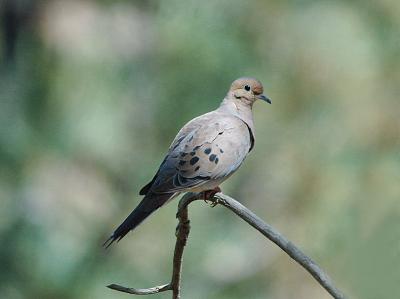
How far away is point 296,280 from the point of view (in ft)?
→ 19.0

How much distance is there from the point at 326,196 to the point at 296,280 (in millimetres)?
592

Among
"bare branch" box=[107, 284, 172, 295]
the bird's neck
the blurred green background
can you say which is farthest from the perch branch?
the blurred green background

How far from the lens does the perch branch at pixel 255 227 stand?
4.98 feet

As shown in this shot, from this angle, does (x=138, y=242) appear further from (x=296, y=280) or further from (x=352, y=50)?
(x=352, y=50)

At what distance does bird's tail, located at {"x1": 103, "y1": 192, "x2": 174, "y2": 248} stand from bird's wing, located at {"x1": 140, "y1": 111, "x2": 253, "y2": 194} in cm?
2

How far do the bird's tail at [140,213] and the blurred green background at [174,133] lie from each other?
11.8 feet

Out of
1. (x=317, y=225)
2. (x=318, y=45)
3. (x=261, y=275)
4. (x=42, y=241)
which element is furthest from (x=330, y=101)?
(x=42, y=241)

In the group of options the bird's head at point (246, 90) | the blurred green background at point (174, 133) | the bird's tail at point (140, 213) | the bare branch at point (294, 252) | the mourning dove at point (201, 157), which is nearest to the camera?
the bare branch at point (294, 252)

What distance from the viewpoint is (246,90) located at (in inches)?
82.1

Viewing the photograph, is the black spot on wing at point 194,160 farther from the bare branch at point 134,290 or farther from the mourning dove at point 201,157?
the bare branch at point 134,290

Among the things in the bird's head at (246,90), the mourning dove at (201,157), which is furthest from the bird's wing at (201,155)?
the bird's head at (246,90)

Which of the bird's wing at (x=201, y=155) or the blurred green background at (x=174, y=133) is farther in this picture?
the blurred green background at (x=174, y=133)

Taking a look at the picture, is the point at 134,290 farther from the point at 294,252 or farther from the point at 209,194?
the point at 209,194

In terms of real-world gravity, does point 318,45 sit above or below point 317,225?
above
